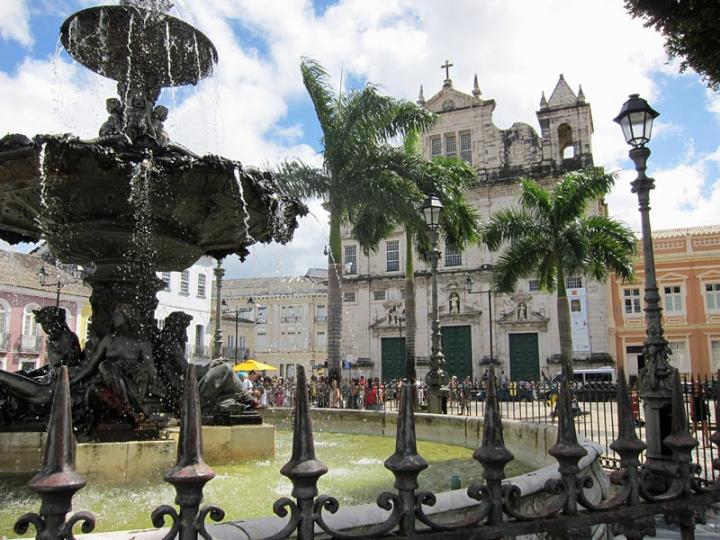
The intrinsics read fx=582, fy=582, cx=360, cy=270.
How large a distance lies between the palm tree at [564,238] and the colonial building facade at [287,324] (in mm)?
32602

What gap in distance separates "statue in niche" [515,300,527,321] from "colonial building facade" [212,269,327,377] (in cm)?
2298

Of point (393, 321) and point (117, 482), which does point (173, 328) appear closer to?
point (117, 482)

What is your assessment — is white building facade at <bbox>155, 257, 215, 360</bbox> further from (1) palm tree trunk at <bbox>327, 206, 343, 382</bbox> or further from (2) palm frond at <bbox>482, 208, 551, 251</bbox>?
(2) palm frond at <bbox>482, 208, 551, 251</bbox>

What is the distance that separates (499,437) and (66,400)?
131cm

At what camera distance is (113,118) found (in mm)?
5582

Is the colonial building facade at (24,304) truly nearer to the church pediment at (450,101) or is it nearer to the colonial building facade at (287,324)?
the colonial building facade at (287,324)

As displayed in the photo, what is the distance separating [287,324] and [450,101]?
87.3 feet

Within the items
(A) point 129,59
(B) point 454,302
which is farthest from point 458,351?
(A) point 129,59

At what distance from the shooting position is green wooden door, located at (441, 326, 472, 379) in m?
33.7

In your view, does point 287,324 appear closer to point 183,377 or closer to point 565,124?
point 565,124

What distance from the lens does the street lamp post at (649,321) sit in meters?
6.95

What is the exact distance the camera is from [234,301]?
183ft

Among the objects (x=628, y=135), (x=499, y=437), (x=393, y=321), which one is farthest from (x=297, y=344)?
(x=499, y=437)

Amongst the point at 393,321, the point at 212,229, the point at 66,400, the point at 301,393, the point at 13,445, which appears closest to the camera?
the point at 66,400
